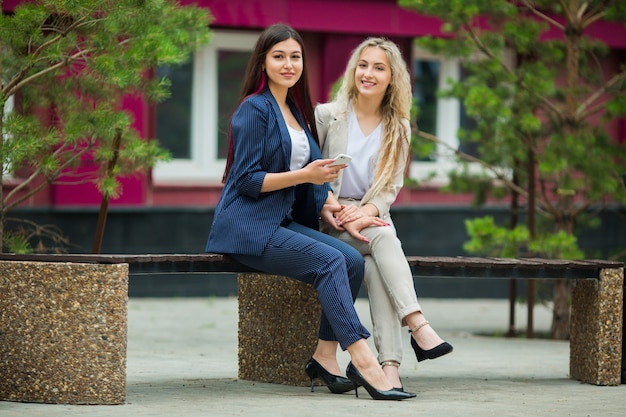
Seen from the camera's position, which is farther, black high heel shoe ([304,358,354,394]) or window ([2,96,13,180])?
window ([2,96,13,180])

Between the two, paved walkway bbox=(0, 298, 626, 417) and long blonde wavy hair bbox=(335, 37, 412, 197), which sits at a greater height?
long blonde wavy hair bbox=(335, 37, 412, 197)

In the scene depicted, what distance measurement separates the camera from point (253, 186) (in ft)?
19.5

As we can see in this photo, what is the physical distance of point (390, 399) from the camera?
19.3 ft

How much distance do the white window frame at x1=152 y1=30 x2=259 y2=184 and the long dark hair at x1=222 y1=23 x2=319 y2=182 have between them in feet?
25.4

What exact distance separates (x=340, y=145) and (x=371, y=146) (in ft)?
0.55

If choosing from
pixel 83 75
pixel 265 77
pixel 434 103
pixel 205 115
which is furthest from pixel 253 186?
pixel 434 103

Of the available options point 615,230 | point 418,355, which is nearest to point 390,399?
point 418,355

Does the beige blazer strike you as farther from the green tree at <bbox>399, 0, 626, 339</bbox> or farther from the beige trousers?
the green tree at <bbox>399, 0, 626, 339</bbox>

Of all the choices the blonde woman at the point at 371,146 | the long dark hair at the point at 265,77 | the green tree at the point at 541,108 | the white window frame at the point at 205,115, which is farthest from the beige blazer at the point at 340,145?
the white window frame at the point at 205,115

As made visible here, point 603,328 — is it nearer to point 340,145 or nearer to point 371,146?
point 371,146

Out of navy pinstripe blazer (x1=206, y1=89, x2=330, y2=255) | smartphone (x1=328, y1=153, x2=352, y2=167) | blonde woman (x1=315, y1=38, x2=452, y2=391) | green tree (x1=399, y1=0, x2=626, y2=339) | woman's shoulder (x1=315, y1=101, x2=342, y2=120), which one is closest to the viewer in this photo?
smartphone (x1=328, y1=153, x2=352, y2=167)

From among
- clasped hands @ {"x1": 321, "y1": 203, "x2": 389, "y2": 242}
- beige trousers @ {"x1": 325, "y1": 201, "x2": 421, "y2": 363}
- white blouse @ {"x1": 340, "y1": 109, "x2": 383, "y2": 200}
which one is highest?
white blouse @ {"x1": 340, "y1": 109, "x2": 383, "y2": 200}

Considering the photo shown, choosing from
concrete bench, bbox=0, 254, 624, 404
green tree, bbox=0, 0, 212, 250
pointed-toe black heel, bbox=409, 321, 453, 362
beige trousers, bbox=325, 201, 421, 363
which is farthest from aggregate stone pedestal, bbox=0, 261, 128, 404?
pointed-toe black heel, bbox=409, 321, 453, 362

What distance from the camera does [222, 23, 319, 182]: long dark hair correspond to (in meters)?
6.25
